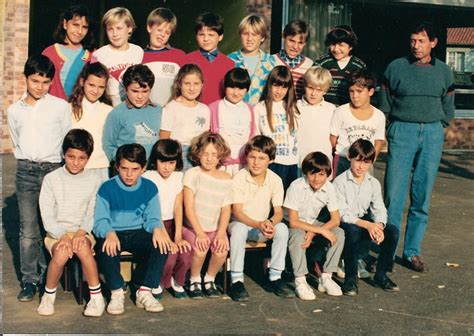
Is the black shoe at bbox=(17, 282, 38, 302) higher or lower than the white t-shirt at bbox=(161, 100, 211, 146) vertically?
lower

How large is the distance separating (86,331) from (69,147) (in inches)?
52.0

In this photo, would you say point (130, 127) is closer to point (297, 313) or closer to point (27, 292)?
point (27, 292)

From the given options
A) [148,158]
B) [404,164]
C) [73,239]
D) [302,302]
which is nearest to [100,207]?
[73,239]

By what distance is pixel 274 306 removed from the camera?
5973mm

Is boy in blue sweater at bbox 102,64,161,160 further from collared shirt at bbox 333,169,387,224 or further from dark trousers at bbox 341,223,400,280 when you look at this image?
dark trousers at bbox 341,223,400,280

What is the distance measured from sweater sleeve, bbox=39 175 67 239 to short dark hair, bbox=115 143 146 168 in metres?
→ 0.52

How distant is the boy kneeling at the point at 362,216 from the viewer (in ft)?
21.1

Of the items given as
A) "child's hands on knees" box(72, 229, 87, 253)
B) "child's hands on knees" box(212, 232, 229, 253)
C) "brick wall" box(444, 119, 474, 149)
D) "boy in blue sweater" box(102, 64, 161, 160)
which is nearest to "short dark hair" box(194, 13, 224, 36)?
"boy in blue sweater" box(102, 64, 161, 160)

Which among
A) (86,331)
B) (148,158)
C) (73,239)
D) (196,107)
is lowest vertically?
(86,331)

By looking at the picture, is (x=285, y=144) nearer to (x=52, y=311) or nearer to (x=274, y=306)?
(x=274, y=306)

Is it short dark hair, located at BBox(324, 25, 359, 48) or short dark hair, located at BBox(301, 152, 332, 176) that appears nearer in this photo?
short dark hair, located at BBox(301, 152, 332, 176)

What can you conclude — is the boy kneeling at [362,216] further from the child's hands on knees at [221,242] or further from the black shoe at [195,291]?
the black shoe at [195,291]

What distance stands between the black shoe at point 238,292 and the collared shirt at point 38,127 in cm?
159

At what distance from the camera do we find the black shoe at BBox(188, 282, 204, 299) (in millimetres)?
6137
